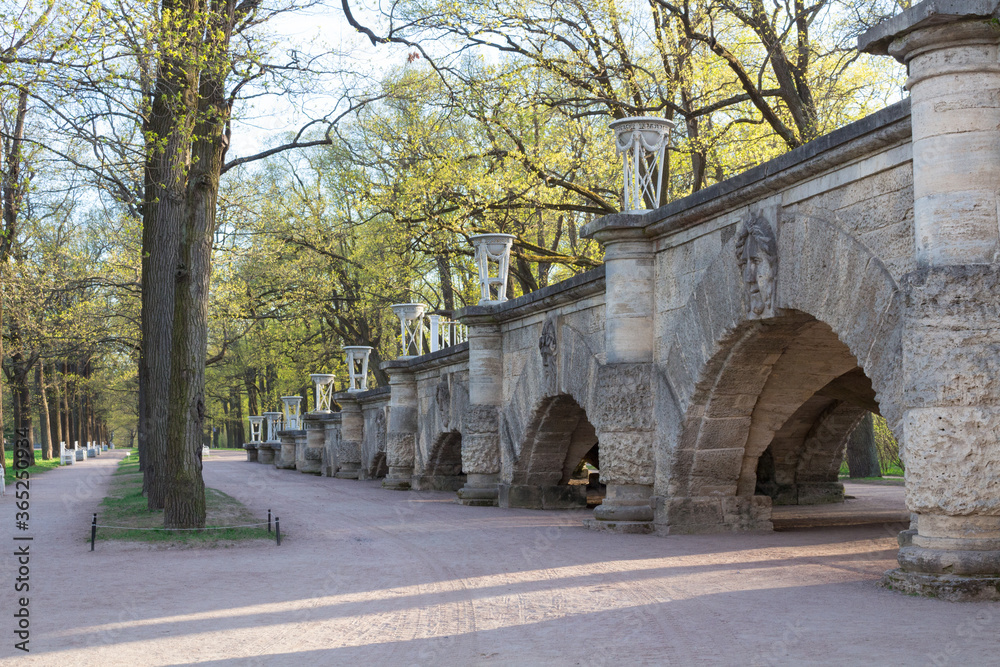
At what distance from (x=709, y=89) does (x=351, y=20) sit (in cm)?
709

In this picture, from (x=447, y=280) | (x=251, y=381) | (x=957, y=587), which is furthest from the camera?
(x=251, y=381)

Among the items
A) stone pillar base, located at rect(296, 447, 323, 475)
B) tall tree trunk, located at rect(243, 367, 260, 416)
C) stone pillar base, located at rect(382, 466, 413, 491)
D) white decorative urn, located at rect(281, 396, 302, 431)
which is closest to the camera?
stone pillar base, located at rect(382, 466, 413, 491)

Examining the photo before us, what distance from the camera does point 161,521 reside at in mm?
11812

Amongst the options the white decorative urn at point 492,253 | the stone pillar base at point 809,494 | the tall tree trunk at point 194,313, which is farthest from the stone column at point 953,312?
the white decorative urn at point 492,253

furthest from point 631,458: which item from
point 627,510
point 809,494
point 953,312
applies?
point 809,494

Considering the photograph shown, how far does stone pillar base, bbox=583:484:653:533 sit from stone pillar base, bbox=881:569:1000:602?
4.28 meters

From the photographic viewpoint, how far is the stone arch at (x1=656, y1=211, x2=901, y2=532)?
7.59 metres

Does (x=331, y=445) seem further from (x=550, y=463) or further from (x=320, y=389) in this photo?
(x=550, y=463)

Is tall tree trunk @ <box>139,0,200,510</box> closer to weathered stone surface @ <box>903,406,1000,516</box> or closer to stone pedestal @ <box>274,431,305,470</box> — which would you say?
weathered stone surface @ <box>903,406,1000,516</box>

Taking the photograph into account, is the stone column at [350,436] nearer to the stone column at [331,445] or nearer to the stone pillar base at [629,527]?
the stone column at [331,445]

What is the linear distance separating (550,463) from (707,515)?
4249 mm

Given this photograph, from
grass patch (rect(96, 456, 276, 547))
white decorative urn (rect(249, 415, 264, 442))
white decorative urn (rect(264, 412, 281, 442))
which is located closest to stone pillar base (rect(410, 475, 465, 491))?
grass patch (rect(96, 456, 276, 547))

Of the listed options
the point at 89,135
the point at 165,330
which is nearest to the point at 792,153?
the point at 89,135

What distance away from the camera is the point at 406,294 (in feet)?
96.9
